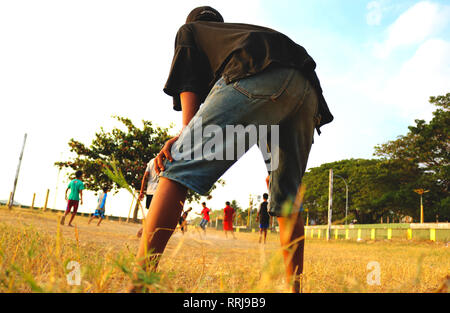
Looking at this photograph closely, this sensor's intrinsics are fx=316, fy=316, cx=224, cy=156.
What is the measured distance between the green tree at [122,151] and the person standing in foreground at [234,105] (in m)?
24.0

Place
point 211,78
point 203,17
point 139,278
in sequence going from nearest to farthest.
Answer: point 139,278 → point 211,78 → point 203,17

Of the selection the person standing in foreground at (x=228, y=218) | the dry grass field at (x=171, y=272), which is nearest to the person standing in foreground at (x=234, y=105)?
the dry grass field at (x=171, y=272)

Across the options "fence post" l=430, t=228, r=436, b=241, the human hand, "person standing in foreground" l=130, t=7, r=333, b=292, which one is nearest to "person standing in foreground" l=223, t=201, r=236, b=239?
"person standing in foreground" l=130, t=7, r=333, b=292

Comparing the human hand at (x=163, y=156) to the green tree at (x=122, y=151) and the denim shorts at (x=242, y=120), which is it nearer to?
the denim shorts at (x=242, y=120)

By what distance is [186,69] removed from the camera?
Result: 5.91 feet

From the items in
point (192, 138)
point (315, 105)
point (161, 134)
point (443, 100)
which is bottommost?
point (192, 138)

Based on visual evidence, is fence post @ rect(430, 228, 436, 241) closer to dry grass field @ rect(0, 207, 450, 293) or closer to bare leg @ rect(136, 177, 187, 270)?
dry grass field @ rect(0, 207, 450, 293)

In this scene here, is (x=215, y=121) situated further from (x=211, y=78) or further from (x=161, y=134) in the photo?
(x=161, y=134)

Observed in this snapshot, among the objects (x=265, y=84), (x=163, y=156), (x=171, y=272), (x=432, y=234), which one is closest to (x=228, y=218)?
(x=171, y=272)

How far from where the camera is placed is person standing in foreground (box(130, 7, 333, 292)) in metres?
1.47

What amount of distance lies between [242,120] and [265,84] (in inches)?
9.3

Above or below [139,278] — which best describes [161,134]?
above
